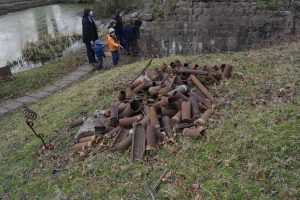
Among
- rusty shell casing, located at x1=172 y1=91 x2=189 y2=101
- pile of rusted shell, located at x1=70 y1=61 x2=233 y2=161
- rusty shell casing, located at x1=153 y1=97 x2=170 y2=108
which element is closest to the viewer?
pile of rusted shell, located at x1=70 y1=61 x2=233 y2=161

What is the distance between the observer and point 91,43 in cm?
1173

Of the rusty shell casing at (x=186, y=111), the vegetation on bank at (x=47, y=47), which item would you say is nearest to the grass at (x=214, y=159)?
the rusty shell casing at (x=186, y=111)

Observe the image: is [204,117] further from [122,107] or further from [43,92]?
[43,92]

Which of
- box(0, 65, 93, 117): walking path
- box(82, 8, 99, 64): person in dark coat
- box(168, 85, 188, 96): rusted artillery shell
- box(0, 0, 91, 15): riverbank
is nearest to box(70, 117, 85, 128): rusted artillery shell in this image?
box(168, 85, 188, 96): rusted artillery shell

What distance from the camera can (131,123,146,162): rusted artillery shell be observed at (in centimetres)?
488

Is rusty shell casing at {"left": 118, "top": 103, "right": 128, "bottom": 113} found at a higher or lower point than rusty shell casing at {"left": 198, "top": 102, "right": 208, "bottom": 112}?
lower

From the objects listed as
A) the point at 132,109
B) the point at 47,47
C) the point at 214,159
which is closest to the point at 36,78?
the point at 47,47

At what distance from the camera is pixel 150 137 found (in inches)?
195

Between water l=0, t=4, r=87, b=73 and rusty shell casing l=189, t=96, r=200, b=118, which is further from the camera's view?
water l=0, t=4, r=87, b=73

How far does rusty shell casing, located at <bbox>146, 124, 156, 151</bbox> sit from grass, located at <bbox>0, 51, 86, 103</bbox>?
687 cm

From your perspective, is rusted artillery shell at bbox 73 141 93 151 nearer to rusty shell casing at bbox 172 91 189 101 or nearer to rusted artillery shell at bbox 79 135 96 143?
rusted artillery shell at bbox 79 135 96 143

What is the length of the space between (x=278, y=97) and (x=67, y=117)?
379 cm

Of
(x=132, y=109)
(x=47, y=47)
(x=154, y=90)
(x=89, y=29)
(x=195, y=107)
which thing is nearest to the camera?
(x=195, y=107)

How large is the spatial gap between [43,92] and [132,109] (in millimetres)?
5748
